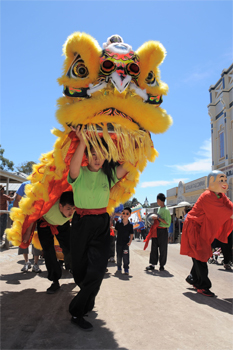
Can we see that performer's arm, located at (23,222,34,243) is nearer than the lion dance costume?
No

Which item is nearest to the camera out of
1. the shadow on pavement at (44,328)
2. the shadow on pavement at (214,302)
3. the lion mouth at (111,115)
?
the shadow on pavement at (44,328)

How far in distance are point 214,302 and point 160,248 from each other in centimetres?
297

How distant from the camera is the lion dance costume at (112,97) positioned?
267cm

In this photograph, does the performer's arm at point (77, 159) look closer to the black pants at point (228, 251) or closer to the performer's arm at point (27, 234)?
the performer's arm at point (27, 234)

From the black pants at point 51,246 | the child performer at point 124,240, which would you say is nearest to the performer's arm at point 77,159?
the black pants at point 51,246

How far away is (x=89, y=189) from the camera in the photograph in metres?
3.04

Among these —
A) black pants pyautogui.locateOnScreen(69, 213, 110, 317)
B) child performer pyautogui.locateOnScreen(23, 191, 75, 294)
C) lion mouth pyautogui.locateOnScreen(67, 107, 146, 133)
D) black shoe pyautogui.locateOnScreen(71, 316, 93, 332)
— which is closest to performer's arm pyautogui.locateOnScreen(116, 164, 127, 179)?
black pants pyautogui.locateOnScreen(69, 213, 110, 317)

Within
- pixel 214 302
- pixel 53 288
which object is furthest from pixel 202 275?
pixel 53 288

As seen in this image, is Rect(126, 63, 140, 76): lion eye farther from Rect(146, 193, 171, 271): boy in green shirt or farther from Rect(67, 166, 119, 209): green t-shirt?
Rect(146, 193, 171, 271): boy in green shirt

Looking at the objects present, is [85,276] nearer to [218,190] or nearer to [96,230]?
[96,230]

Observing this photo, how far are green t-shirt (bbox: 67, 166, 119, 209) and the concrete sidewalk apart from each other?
1.20m

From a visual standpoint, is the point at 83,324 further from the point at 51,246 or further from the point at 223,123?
the point at 223,123

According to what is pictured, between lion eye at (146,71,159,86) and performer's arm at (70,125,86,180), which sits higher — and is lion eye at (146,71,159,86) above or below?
above

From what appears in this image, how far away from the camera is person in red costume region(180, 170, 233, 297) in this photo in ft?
14.8
